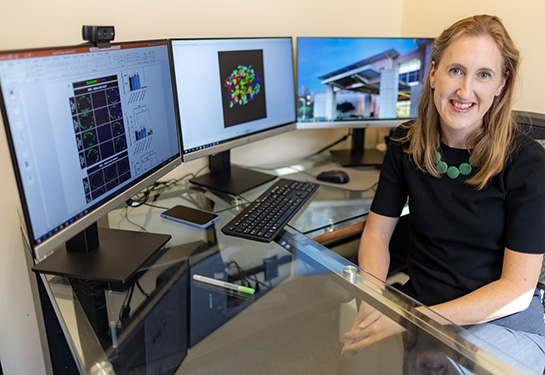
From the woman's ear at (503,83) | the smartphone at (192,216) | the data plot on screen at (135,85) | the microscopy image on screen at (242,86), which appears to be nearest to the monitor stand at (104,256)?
the smartphone at (192,216)

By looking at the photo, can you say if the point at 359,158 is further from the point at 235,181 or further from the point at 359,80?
the point at 235,181

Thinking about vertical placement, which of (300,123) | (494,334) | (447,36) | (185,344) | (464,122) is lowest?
(494,334)

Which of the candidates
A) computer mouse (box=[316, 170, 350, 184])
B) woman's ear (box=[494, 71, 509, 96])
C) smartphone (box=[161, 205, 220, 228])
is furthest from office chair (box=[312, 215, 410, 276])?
woman's ear (box=[494, 71, 509, 96])

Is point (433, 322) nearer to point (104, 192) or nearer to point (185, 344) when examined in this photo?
point (185, 344)

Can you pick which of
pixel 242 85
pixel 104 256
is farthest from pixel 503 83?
pixel 104 256

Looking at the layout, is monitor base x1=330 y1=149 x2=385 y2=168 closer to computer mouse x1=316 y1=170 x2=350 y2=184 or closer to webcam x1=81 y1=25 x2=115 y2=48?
computer mouse x1=316 y1=170 x2=350 y2=184

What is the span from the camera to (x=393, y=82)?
6.20 ft

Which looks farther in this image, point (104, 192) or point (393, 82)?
point (393, 82)

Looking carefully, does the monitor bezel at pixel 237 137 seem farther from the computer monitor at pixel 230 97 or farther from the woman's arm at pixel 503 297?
the woman's arm at pixel 503 297

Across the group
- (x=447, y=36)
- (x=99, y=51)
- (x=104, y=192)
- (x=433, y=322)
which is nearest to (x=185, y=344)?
(x=104, y=192)

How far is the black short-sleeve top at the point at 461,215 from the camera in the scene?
1138mm

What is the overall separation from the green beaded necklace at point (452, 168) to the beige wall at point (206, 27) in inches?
28.5

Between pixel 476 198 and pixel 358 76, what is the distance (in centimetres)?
83

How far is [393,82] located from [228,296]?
3.89ft
